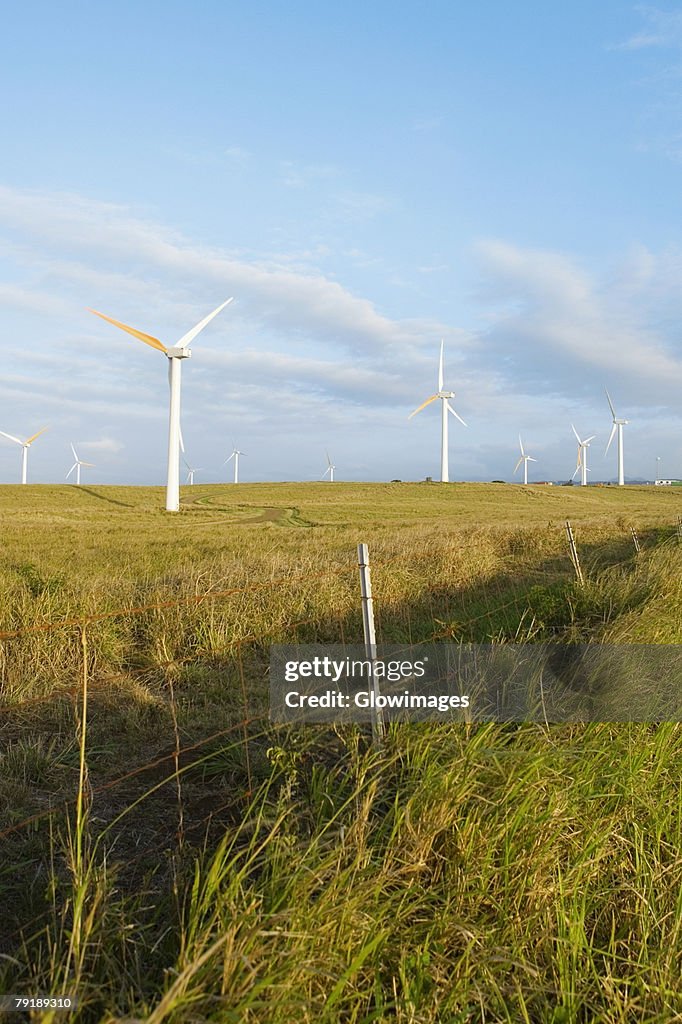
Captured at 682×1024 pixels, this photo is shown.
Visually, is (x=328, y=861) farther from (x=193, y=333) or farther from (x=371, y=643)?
(x=193, y=333)

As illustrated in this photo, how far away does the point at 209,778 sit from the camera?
16.7ft

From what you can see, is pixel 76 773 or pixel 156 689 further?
pixel 156 689

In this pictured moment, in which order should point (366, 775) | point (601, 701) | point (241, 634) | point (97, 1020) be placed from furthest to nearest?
point (241, 634), point (601, 701), point (366, 775), point (97, 1020)

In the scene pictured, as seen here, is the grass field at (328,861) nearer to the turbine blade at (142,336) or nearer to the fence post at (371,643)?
the fence post at (371,643)

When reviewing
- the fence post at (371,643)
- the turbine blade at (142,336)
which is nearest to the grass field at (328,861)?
the fence post at (371,643)

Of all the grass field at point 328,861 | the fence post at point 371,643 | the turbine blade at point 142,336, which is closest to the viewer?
the grass field at point 328,861

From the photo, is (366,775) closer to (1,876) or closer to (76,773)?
(1,876)

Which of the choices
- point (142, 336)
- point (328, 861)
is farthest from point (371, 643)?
point (142, 336)

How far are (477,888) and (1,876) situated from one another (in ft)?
7.97

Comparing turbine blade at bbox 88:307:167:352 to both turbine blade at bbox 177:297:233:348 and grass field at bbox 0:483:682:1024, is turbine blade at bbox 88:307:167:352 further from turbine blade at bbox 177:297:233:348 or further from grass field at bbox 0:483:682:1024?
grass field at bbox 0:483:682:1024

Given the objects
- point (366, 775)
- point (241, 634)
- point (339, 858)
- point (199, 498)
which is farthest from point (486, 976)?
point (199, 498)

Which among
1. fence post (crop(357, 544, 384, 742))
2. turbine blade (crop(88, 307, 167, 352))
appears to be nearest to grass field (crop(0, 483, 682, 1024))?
fence post (crop(357, 544, 384, 742))

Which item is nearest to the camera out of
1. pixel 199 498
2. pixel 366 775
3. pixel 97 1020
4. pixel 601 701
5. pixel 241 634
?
pixel 97 1020

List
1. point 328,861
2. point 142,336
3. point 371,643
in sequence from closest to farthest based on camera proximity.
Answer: point 328,861 < point 371,643 < point 142,336
